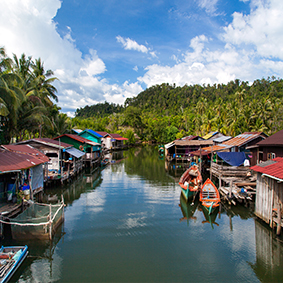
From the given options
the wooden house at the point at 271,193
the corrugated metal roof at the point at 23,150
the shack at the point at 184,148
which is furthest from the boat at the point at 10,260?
the shack at the point at 184,148

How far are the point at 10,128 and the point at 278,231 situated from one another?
27391mm

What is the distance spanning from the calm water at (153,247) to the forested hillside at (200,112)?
2758 centimetres

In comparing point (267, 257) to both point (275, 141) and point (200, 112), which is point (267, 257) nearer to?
point (275, 141)

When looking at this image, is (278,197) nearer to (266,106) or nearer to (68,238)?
(68,238)

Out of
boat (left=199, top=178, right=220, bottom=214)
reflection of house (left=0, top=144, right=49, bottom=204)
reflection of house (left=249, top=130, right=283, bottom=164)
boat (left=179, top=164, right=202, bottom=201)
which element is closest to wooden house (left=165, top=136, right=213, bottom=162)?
reflection of house (left=249, top=130, right=283, bottom=164)

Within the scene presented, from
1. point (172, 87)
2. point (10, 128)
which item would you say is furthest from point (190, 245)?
point (172, 87)

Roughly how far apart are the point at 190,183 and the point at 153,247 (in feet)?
33.2

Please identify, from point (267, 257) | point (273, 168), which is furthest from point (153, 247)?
point (273, 168)

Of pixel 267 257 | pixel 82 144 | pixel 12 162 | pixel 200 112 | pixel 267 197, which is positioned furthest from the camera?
pixel 200 112

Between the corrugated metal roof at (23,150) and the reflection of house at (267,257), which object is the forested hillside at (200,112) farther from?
the corrugated metal roof at (23,150)

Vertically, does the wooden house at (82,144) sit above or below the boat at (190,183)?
above

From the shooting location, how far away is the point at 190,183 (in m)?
20.1

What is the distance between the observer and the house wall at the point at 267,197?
11.6m

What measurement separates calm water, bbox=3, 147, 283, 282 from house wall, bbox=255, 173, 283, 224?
0.85 m
